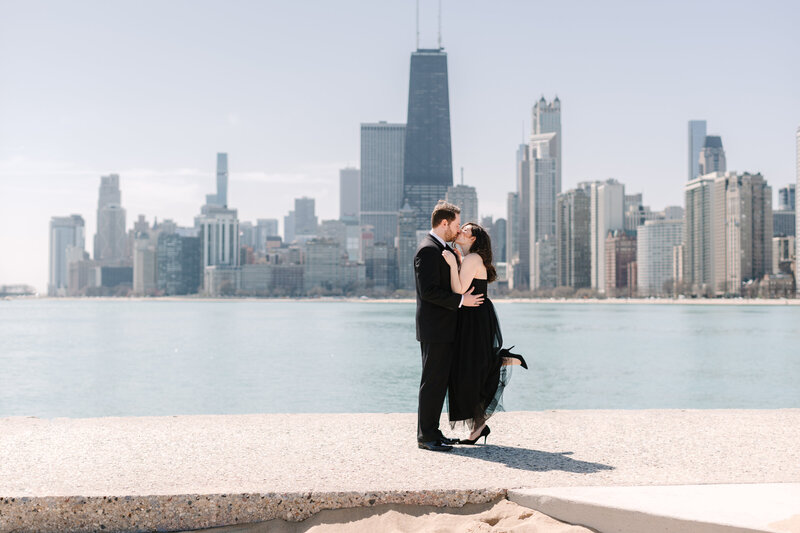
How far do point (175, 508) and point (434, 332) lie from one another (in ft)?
9.10

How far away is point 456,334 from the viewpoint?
7.15 meters

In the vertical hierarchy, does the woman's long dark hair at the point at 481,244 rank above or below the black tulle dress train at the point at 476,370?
above

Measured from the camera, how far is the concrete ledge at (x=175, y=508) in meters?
5.21

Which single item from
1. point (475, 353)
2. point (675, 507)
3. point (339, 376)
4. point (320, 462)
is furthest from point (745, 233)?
point (675, 507)

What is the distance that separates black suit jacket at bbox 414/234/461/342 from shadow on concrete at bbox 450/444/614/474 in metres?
1.05

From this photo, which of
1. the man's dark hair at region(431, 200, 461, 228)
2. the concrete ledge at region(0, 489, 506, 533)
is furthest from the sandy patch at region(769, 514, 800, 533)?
the man's dark hair at region(431, 200, 461, 228)

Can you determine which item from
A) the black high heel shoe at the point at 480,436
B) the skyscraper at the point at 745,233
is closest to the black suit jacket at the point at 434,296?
the black high heel shoe at the point at 480,436

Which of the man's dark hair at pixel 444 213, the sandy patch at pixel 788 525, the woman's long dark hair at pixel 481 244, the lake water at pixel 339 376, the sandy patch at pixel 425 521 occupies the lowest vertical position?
the lake water at pixel 339 376

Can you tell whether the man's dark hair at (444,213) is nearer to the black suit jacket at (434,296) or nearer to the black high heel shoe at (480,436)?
the black suit jacket at (434,296)

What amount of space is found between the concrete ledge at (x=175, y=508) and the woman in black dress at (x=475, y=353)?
176 centimetres

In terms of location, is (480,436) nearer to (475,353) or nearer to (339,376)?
(475,353)

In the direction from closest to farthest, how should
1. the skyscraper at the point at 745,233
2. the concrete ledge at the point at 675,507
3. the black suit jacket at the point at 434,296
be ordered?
1. the concrete ledge at the point at 675,507
2. the black suit jacket at the point at 434,296
3. the skyscraper at the point at 745,233

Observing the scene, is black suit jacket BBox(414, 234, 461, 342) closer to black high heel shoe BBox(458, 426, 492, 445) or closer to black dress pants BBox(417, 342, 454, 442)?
black dress pants BBox(417, 342, 454, 442)

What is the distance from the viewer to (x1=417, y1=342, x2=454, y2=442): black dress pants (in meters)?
6.99
